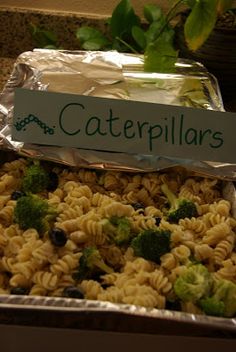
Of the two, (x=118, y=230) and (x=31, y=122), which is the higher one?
(x=31, y=122)

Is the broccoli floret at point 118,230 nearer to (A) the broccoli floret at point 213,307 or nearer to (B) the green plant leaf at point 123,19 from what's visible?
(A) the broccoli floret at point 213,307

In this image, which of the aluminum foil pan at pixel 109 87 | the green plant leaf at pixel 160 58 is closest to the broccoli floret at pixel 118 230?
the aluminum foil pan at pixel 109 87

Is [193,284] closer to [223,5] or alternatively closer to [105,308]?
[105,308]

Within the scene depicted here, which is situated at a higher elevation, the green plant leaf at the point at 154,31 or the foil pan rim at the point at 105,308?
the green plant leaf at the point at 154,31

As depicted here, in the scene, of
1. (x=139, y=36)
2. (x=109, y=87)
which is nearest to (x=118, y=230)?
(x=109, y=87)

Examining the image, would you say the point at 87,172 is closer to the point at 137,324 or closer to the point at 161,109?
the point at 161,109

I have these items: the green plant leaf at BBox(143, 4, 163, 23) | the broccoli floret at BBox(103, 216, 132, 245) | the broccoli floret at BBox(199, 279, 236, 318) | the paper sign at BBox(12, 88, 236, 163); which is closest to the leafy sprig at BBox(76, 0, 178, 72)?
the green plant leaf at BBox(143, 4, 163, 23)
